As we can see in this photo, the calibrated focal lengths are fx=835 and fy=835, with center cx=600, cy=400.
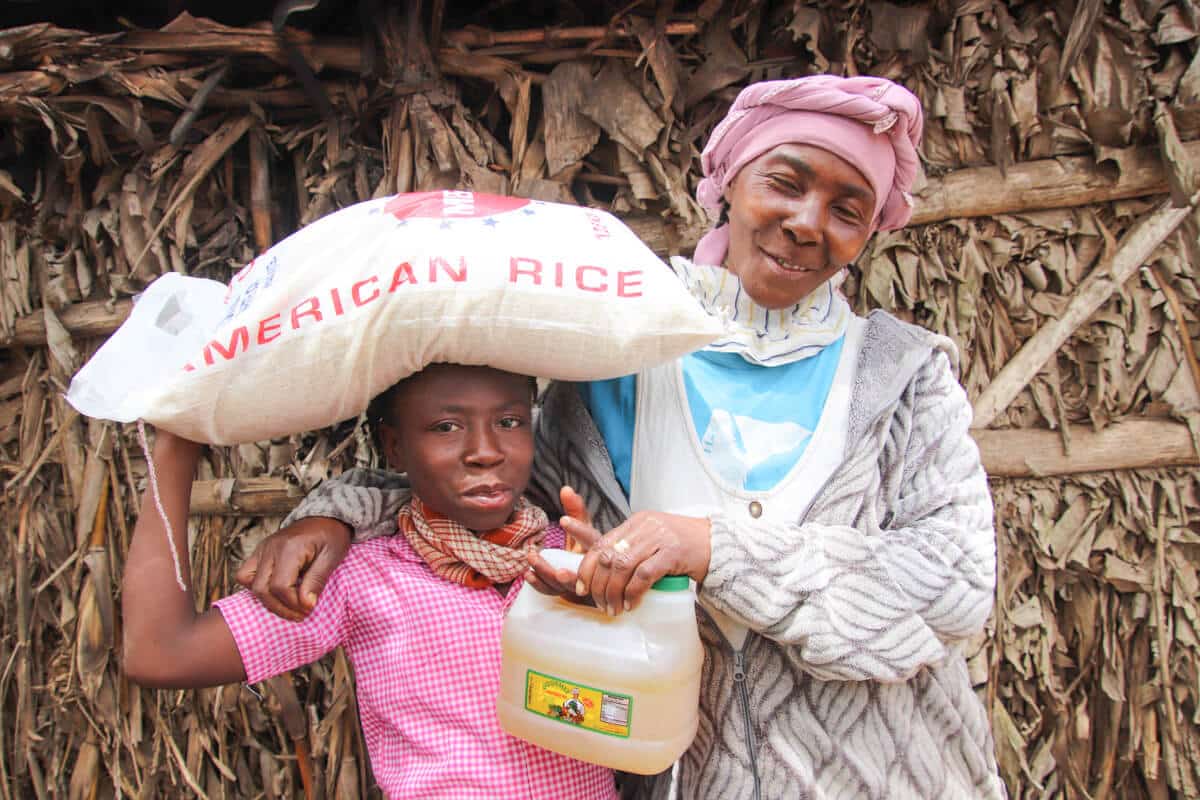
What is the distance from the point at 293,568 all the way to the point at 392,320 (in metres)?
0.41

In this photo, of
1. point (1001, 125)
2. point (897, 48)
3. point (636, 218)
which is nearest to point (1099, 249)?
point (1001, 125)

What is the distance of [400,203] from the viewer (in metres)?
1.25

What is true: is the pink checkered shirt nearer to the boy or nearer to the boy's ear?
the boy

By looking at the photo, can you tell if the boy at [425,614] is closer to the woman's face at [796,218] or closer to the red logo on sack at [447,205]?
the red logo on sack at [447,205]

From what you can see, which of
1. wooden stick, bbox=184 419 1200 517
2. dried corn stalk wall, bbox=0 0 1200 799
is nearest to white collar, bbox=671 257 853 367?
dried corn stalk wall, bbox=0 0 1200 799

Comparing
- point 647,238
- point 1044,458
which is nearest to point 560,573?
point 647,238

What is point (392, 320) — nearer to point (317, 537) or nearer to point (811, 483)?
point (317, 537)

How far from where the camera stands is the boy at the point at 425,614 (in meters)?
1.25

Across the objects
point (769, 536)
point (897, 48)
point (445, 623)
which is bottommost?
point (445, 623)

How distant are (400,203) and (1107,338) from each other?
2.03 meters

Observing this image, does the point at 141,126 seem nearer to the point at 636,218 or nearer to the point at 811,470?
the point at 636,218

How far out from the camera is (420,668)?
132 centimetres

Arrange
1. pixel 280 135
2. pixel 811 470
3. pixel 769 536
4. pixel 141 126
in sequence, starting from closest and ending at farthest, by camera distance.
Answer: pixel 769 536
pixel 811 470
pixel 141 126
pixel 280 135

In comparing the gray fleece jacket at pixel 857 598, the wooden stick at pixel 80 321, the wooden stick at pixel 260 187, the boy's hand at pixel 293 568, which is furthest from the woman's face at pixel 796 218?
the wooden stick at pixel 80 321
